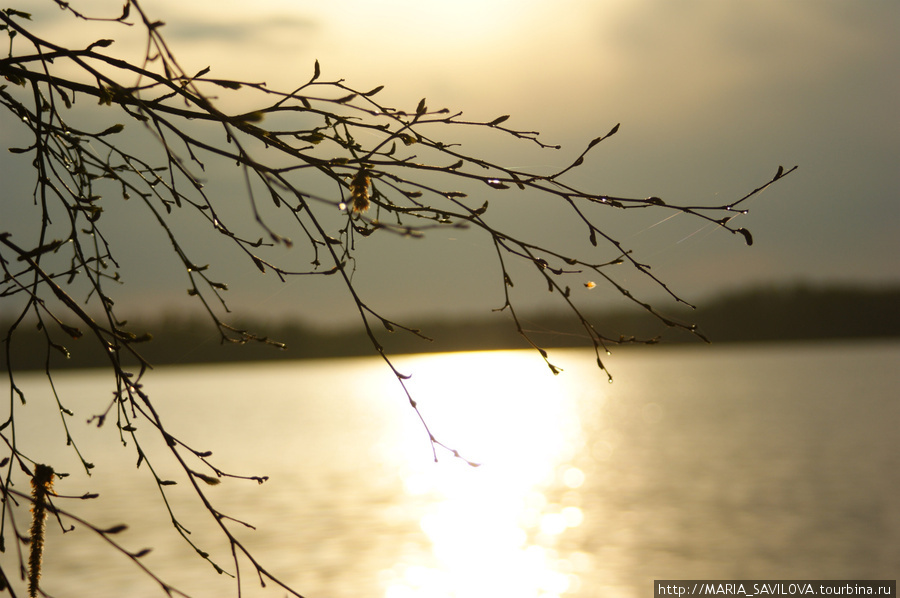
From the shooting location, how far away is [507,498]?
87.0ft

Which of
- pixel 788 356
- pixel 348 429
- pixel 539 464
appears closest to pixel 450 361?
pixel 788 356

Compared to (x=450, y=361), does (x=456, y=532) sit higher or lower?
lower

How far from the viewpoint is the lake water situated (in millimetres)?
18062

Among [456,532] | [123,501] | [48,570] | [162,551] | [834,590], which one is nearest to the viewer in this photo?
[834,590]

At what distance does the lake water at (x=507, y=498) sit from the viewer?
59.3ft

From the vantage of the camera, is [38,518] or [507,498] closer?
[38,518]

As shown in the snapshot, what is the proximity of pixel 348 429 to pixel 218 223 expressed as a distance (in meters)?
44.2

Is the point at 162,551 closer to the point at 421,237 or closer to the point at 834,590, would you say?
the point at 834,590

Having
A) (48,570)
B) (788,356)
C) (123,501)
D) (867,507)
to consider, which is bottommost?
(48,570)

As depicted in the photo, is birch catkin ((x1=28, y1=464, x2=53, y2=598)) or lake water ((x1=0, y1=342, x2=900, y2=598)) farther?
lake water ((x1=0, y1=342, x2=900, y2=598))

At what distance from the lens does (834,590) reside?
16.3 m

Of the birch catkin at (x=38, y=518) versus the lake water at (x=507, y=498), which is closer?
the birch catkin at (x=38, y=518)

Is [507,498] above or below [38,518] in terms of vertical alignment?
above

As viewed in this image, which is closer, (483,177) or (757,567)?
(483,177)
